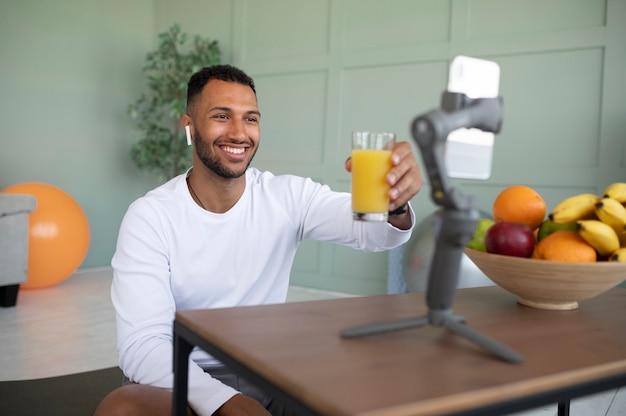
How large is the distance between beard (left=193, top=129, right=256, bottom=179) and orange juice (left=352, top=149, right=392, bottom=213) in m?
0.66

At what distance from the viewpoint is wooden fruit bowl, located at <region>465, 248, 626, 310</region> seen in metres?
0.93

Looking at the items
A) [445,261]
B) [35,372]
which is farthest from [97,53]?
[445,261]

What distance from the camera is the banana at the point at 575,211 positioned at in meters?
1.06

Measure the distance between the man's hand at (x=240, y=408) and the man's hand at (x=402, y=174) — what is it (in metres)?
0.43

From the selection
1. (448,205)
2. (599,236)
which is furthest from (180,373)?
(599,236)

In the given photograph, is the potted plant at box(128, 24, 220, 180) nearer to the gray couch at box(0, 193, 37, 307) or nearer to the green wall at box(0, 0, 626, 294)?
the green wall at box(0, 0, 626, 294)

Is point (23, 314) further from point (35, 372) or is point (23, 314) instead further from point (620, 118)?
point (620, 118)

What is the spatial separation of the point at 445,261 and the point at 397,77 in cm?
361

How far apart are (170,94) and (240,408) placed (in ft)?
14.4

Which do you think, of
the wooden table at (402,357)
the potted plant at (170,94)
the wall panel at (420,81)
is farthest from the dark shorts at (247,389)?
the potted plant at (170,94)

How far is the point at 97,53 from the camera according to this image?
526 cm

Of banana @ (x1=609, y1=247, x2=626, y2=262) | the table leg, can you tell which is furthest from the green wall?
the table leg

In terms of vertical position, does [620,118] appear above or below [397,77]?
below

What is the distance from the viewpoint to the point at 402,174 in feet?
3.37
